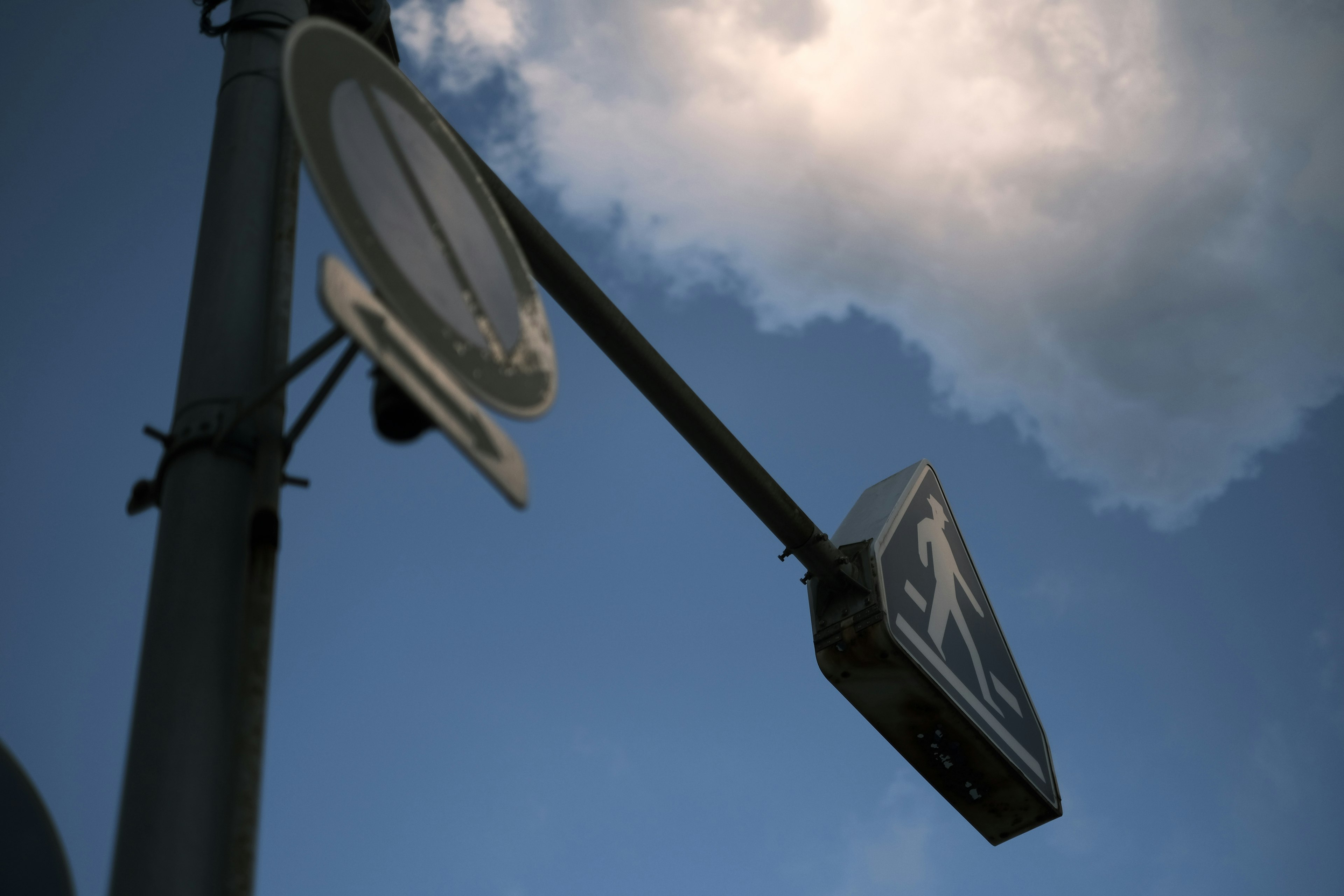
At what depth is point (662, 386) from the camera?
12.9 ft

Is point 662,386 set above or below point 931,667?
above

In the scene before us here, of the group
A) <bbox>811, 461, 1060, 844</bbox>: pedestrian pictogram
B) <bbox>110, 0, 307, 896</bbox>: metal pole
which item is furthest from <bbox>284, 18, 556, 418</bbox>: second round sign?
<bbox>811, 461, 1060, 844</bbox>: pedestrian pictogram

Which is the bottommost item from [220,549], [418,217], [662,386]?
[220,549]

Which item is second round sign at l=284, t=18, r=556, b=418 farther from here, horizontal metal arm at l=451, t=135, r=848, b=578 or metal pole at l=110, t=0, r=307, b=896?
horizontal metal arm at l=451, t=135, r=848, b=578

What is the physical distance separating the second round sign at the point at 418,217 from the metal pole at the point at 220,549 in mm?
464

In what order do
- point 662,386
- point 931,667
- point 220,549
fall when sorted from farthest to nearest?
point 931,667, point 662,386, point 220,549

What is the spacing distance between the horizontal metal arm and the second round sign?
2.34 feet

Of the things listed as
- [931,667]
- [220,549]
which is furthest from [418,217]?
[931,667]

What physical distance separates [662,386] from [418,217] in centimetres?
167

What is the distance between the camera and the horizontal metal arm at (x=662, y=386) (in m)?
3.56

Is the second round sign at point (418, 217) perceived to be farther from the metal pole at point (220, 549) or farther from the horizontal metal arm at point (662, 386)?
the horizontal metal arm at point (662, 386)

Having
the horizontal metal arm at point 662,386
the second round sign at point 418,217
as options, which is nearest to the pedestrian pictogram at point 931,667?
the horizontal metal arm at point 662,386

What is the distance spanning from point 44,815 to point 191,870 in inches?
45.2

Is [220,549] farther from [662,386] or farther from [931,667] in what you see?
[931,667]
